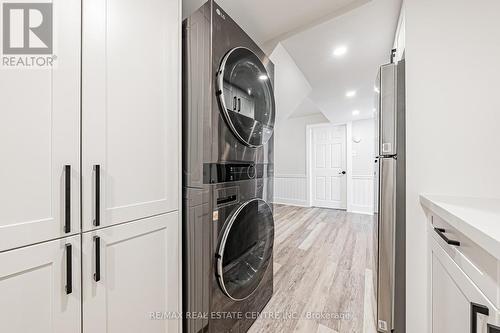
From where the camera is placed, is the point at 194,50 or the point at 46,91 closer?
the point at 46,91

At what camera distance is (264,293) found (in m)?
1.58

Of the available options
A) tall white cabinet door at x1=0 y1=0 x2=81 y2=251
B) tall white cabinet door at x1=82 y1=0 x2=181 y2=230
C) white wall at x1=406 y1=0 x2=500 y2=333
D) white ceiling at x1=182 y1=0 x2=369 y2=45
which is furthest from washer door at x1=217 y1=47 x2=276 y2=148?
white wall at x1=406 y1=0 x2=500 y2=333

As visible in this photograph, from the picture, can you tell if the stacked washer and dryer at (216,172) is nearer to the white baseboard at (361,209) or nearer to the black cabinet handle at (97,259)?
the black cabinet handle at (97,259)

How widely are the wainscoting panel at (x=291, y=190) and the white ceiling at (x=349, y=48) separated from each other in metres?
2.92

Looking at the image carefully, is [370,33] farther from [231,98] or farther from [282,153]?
[282,153]

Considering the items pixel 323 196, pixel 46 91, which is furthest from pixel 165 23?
pixel 323 196

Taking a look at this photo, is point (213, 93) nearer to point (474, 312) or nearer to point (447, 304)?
point (474, 312)

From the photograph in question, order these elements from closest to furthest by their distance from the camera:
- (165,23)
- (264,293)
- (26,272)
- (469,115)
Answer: (26,272) → (165,23) → (469,115) → (264,293)

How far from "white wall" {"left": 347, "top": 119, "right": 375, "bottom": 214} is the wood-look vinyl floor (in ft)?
4.44

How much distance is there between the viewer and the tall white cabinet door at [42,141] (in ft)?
1.78

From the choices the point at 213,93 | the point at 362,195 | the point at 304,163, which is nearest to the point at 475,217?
the point at 213,93

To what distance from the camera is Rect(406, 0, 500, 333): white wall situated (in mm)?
1082

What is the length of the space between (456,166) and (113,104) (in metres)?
1.69

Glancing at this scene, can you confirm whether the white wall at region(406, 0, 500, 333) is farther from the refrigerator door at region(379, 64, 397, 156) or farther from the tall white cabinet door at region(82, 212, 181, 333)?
the tall white cabinet door at region(82, 212, 181, 333)
